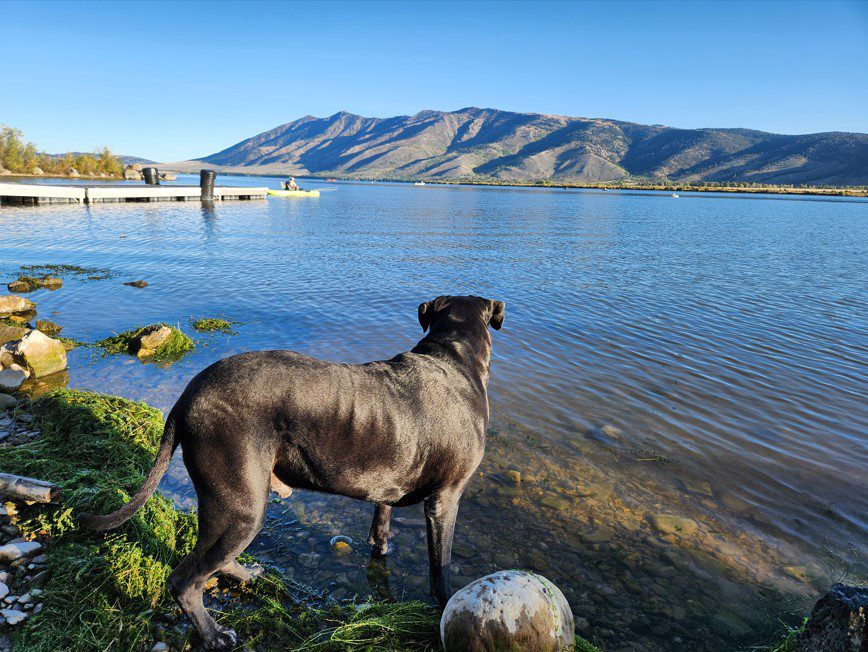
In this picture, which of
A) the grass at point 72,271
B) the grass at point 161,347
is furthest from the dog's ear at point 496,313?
the grass at point 72,271

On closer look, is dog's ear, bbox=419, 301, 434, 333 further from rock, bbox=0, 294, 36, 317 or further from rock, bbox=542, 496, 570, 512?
rock, bbox=0, 294, 36, 317

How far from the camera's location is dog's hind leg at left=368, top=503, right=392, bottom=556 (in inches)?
197

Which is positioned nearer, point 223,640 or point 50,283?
point 223,640

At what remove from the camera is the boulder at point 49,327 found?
1173 cm

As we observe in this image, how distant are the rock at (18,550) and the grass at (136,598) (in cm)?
11

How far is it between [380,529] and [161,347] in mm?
7860

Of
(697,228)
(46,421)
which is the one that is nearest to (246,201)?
(697,228)

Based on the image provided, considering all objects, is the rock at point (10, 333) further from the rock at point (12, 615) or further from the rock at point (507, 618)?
the rock at point (507, 618)

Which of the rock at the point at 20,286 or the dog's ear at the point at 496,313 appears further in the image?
the rock at the point at 20,286

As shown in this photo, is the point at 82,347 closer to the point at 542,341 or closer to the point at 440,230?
the point at 542,341

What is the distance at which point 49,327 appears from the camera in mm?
11859

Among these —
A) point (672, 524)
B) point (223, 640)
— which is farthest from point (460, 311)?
point (672, 524)

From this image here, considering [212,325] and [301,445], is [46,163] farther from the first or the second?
[301,445]

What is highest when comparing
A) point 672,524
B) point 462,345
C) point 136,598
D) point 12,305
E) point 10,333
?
point 462,345
